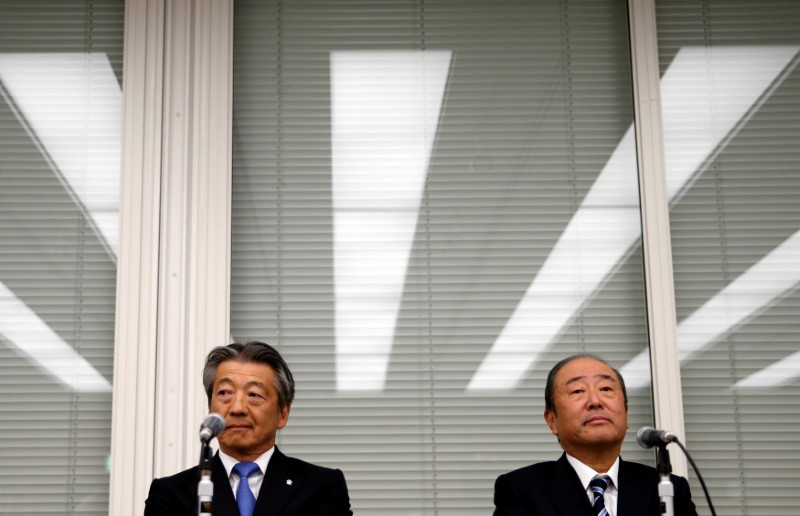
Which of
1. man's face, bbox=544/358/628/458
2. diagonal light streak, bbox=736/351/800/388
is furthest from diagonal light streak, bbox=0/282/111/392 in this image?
diagonal light streak, bbox=736/351/800/388

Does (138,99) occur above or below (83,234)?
above

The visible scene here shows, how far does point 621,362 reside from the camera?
3.72 m

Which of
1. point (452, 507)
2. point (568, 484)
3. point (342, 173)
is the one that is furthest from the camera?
point (342, 173)

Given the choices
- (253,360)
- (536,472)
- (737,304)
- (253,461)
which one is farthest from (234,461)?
(737,304)

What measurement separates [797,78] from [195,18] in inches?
93.5

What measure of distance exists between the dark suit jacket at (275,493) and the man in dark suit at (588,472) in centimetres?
53

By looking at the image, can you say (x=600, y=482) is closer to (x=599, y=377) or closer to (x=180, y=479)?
(x=599, y=377)

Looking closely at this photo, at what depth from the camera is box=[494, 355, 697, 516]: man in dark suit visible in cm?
298

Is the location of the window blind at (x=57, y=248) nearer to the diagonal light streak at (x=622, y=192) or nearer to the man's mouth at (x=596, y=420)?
the diagonal light streak at (x=622, y=192)

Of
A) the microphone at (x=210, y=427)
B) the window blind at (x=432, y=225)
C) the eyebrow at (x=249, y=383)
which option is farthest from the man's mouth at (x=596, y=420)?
the microphone at (x=210, y=427)

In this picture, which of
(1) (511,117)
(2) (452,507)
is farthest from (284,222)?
(2) (452,507)

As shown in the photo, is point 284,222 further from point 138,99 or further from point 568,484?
point 568,484

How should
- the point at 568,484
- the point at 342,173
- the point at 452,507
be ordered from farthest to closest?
the point at 342,173, the point at 452,507, the point at 568,484

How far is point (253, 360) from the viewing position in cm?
310
